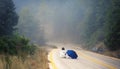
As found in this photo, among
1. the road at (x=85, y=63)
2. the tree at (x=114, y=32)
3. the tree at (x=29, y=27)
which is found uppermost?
the tree at (x=29, y=27)

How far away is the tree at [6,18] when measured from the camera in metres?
33.3

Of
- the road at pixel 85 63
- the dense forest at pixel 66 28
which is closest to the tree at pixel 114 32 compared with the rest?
the dense forest at pixel 66 28

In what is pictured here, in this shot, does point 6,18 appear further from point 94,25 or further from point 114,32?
point 94,25

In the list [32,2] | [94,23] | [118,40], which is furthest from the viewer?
[32,2]

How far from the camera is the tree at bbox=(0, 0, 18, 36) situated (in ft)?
109

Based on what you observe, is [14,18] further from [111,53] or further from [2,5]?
[111,53]

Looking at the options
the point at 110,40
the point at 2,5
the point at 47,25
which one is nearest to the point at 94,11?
the point at 110,40

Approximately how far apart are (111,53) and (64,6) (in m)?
91.4

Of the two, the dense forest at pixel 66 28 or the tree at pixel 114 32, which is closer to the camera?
the dense forest at pixel 66 28

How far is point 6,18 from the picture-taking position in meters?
35.3

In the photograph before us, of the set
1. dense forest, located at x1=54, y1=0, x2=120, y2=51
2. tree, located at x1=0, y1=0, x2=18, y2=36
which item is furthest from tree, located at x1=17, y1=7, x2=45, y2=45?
tree, located at x1=0, y1=0, x2=18, y2=36

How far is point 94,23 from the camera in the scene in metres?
66.2

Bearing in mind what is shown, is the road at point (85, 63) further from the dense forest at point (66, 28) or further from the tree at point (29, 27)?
the tree at point (29, 27)

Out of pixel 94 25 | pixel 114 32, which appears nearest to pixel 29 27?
pixel 94 25
